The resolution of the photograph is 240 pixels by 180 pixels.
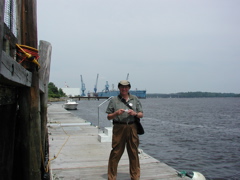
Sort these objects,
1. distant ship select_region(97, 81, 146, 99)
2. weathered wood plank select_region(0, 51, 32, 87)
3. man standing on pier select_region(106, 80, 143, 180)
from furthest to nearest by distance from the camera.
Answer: distant ship select_region(97, 81, 146, 99) → man standing on pier select_region(106, 80, 143, 180) → weathered wood plank select_region(0, 51, 32, 87)

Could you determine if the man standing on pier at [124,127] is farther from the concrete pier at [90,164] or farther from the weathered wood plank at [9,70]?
the weathered wood plank at [9,70]

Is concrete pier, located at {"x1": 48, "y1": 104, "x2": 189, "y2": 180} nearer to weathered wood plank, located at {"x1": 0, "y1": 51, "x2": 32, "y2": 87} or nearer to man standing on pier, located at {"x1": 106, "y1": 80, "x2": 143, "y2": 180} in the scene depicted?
man standing on pier, located at {"x1": 106, "y1": 80, "x2": 143, "y2": 180}

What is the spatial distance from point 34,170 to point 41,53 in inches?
109

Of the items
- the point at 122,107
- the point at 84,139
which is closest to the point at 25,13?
the point at 122,107

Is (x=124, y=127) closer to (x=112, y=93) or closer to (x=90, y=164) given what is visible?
(x=90, y=164)

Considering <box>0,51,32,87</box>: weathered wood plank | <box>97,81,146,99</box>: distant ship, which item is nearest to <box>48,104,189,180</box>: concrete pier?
<box>0,51,32,87</box>: weathered wood plank

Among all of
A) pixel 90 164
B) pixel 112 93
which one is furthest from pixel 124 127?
pixel 112 93

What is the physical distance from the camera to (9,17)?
335 centimetres

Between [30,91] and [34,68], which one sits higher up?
[34,68]

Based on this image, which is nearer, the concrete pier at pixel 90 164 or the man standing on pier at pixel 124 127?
the man standing on pier at pixel 124 127

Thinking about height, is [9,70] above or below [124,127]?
above

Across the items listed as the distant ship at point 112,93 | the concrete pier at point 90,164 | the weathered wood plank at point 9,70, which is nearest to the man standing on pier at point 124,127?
the concrete pier at point 90,164

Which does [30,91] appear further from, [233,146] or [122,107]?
[233,146]

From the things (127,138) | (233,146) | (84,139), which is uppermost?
(127,138)
